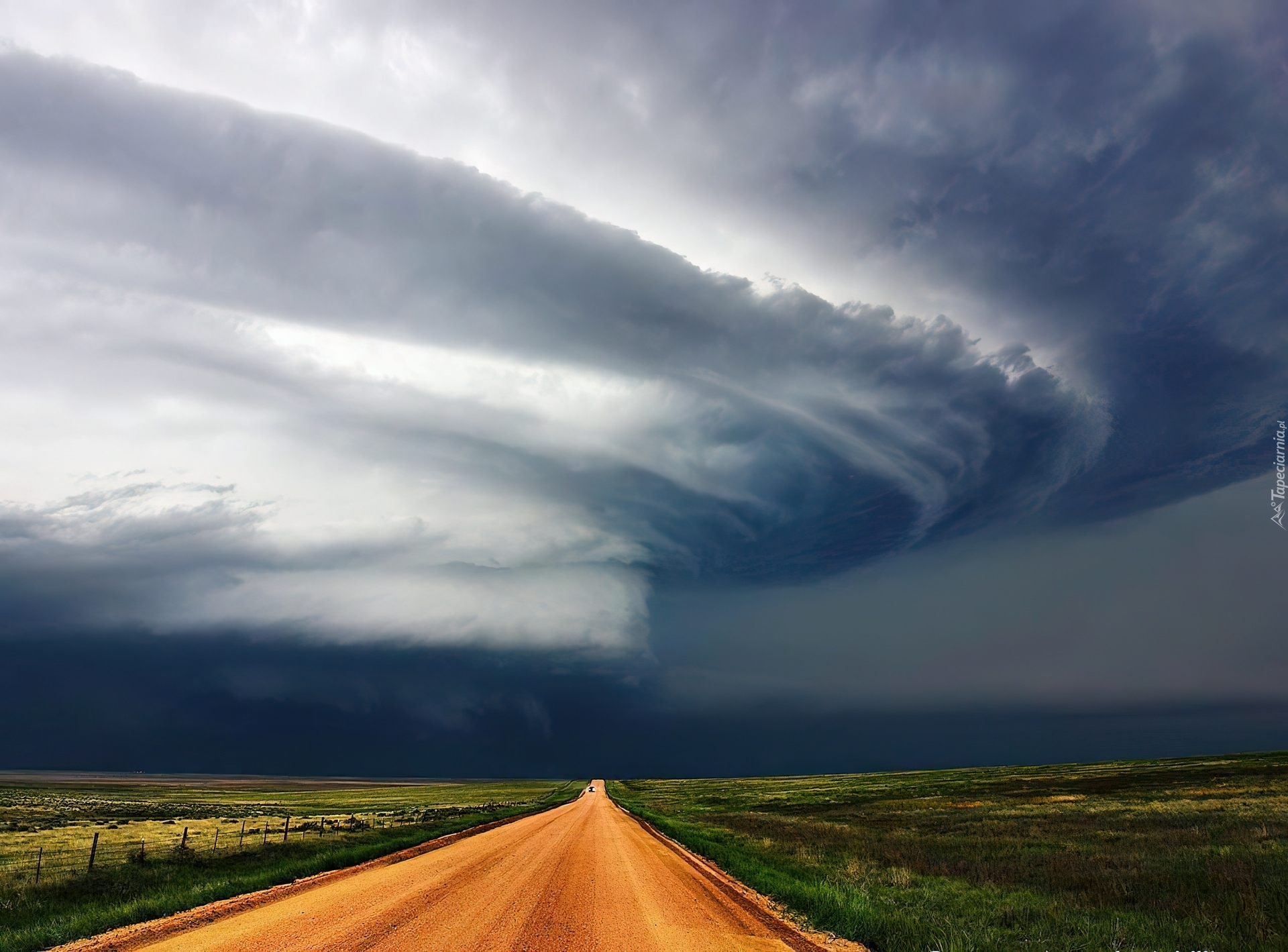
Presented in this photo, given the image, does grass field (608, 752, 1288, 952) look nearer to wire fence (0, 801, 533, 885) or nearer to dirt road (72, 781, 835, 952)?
dirt road (72, 781, 835, 952)

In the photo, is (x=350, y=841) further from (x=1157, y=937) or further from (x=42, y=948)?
(x=1157, y=937)

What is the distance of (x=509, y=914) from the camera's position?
13.7 meters

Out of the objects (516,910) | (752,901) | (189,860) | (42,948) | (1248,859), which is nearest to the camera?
(42,948)

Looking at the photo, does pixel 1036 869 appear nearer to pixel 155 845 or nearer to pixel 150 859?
pixel 150 859

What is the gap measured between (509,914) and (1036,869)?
17.3 metres

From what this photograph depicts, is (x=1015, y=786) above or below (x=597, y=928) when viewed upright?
below

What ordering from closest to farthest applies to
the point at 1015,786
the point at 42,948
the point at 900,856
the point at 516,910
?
the point at 42,948, the point at 516,910, the point at 900,856, the point at 1015,786

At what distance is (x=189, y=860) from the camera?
22.1m

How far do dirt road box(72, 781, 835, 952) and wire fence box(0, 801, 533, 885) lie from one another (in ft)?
22.7

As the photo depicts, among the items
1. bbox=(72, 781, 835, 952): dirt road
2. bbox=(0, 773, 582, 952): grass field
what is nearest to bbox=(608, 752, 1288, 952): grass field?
bbox=(72, 781, 835, 952): dirt road

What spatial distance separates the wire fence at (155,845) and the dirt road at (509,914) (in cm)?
692

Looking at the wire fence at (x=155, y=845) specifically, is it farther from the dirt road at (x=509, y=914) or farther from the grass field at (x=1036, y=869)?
the grass field at (x=1036, y=869)

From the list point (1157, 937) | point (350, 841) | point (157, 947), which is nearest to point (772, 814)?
point (350, 841)

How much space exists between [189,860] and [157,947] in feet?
47.7
